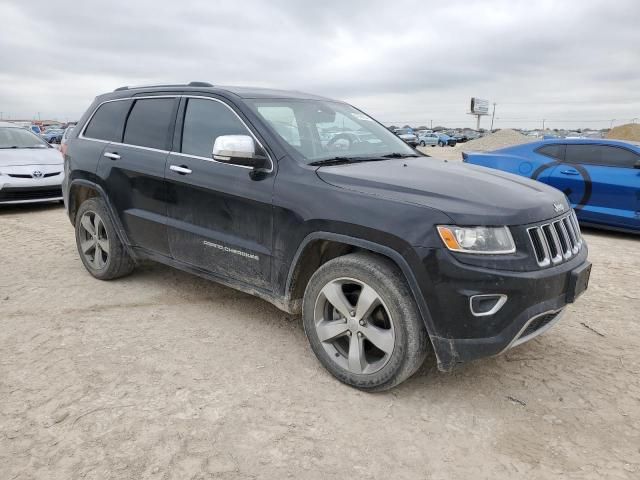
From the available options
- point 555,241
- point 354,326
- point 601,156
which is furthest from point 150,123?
point 601,156

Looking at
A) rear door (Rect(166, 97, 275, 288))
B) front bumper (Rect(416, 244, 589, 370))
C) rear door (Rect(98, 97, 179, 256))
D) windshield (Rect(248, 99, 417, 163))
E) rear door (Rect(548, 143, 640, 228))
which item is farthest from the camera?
rear door (Rect(548, 143, 640, 228))

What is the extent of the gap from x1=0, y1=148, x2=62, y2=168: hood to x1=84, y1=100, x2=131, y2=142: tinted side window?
487 cm

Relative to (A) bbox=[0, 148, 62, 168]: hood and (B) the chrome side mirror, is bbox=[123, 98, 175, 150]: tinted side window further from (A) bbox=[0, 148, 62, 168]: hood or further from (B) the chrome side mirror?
(A) bbox=[0, 148, 62, 168]: hood

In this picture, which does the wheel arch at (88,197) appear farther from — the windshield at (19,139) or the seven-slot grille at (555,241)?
the windshield at (19,139)

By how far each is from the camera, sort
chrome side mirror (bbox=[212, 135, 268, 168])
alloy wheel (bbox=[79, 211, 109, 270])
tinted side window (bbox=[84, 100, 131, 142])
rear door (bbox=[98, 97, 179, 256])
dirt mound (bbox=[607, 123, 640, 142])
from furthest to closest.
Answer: dirt mound (bbox=[607, 123, 640, 142]) < alloy wheel (bbox=[79, 211, 109, 270]) < tinted side window (bbox=[84, 100, 131, 142]) < rear door (bbox=[98, 97, 179, 256]) < chrome side mirror (bbox=[212, 135, 268, 168])

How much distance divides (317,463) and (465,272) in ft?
3.82

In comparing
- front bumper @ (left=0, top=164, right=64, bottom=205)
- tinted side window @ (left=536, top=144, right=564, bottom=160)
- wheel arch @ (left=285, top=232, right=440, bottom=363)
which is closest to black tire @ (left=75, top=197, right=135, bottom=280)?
wheel arch @ (left=285, top=232, right=440, bottom=363)

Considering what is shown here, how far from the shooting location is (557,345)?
3.79 m

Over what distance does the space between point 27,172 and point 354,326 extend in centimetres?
796

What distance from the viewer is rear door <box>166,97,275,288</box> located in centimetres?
346

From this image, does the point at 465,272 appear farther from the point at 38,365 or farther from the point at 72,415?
the point at 38,365

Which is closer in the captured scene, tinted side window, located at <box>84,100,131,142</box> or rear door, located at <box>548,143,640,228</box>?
tinted side window, located at <box>84,100,131,142</box>

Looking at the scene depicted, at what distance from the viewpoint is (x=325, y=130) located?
3.90 meters

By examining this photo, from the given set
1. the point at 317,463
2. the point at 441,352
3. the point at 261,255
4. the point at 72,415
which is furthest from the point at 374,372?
the point at 72,415
